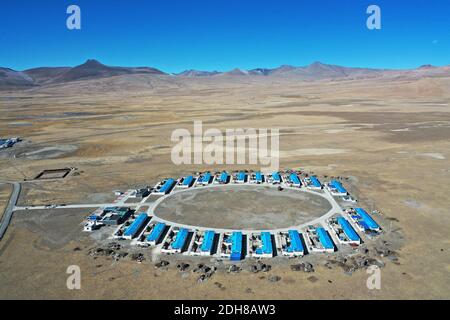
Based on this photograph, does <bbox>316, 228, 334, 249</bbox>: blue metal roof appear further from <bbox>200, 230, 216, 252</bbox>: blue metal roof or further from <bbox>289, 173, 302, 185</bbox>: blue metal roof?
<bbox>289, 173, 302, 185</bbox>: blue metal roof

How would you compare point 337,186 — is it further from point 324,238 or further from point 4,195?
point 4,195

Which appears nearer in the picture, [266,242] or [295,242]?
[295,242]

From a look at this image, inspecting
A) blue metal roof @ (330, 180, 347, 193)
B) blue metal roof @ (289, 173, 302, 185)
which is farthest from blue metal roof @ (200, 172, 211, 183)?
blue metal roof @ (330, 180, 347, 193)

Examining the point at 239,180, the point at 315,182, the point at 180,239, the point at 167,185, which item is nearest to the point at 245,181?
the point at 239,180

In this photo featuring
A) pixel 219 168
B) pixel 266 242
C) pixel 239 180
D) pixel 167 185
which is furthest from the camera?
pixel 219 168

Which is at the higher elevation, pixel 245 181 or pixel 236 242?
pixel 245 181
